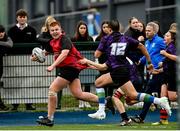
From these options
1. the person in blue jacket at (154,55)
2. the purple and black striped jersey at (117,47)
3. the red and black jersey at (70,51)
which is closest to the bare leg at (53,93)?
the red and black jersey at (70,51)

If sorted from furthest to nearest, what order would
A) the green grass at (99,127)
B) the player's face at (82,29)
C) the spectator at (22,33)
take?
the spectator at (22,33)
the player's face at (82,29)
the green grass at (99,127)

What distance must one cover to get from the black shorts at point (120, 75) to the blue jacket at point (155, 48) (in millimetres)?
1207

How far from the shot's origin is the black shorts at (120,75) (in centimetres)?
1479

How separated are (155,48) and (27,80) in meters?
4.91

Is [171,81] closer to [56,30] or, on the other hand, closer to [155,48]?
[155,48]

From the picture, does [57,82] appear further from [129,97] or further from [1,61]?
[1,61]

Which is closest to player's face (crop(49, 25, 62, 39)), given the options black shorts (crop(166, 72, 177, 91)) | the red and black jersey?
the red and black jersey

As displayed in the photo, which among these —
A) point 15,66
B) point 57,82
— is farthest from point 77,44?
point 57,82

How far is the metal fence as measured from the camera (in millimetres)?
19875

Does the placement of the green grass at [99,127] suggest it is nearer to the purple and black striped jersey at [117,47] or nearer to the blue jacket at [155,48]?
the purple and black striped jersey at [117,47]

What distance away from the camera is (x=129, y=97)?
15.1 metres

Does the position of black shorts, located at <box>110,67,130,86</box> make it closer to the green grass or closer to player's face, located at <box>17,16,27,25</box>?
the green grass

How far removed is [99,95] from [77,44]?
3681 millimetres

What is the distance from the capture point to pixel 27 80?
789 inches
